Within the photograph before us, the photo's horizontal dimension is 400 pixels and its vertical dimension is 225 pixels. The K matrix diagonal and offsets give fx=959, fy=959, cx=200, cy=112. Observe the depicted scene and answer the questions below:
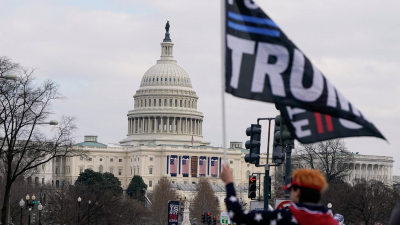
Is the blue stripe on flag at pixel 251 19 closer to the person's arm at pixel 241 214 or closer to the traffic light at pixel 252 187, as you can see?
the person's arm at pixel 241 214

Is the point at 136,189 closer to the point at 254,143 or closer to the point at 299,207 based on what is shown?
the point at 254,143

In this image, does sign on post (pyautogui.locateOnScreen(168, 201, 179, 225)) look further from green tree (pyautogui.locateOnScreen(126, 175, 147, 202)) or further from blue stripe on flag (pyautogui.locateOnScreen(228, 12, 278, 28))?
green tree (pyautogui.locateOnScreen(126, 175, 147, 202))

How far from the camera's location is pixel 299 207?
8.10 metres

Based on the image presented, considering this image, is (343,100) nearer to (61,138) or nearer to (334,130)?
(334,130)

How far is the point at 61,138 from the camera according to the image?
46781 mm

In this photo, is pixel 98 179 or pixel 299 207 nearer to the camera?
pixel 299 207

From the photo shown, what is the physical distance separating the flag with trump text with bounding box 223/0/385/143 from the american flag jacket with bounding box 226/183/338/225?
0.79 m

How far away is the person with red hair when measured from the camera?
26.4 feet

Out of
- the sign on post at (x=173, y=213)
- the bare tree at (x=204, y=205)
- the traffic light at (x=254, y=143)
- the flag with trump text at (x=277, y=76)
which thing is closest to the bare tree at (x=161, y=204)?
the bare tree at (x=204, y=205)

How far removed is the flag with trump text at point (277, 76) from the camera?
8.48m

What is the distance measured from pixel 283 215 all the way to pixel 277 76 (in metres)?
1.25

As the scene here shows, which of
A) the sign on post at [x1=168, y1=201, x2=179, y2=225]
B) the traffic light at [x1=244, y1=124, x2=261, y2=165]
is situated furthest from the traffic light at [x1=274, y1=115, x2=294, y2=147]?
the sign on post at [x1=168, y1=201, x2=179, y2=225]

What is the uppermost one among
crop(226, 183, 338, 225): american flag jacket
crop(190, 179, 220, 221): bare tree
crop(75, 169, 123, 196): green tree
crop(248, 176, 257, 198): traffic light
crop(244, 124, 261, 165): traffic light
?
crop(244, 124, 261, 165): traffic light

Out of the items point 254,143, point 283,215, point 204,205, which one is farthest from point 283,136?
point 204,205
